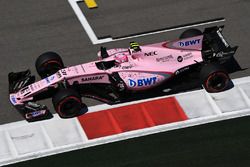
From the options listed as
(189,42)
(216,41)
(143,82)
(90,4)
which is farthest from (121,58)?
(90,4)

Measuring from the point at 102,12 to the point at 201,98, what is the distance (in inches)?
233

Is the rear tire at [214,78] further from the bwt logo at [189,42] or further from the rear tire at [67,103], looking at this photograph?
the rear tire at [67,103]

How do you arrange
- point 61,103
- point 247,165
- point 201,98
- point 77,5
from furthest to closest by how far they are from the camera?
point 77,5 → point 201,98 → point 61,103 → point 247,165

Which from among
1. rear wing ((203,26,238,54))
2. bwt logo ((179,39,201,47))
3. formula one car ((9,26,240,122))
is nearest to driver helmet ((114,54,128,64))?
formula one car ((9,26,240,122))

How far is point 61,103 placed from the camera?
14883mm

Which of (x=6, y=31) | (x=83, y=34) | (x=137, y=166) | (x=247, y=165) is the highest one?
(x=6, y=31)

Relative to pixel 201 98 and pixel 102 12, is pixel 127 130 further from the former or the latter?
pixel 102 12

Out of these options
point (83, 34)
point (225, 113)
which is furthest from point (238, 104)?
point (83, 34)

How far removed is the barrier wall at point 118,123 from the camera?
14.6 meters

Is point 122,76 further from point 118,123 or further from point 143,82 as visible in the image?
point 118,123

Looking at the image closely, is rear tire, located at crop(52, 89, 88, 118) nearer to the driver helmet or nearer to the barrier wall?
the barrier wall

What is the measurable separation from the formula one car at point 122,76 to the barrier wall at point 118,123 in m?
0.27

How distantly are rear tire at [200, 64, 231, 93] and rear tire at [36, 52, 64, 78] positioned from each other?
4.11 meters

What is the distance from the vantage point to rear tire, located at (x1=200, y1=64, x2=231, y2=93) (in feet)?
50.8
